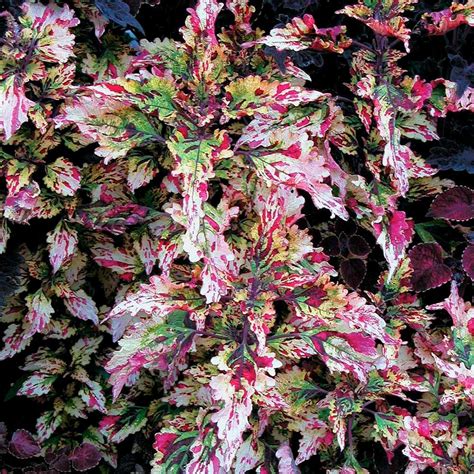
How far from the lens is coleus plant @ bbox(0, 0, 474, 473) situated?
3.94ft

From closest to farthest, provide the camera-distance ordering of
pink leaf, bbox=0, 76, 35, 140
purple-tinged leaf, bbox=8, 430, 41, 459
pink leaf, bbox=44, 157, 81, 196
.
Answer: pink leaf, bbox=0, 76, 35, 140 → pink leaf, bbox=44, 157, 81, 196 → purple-tinged leaf, bbox=8, 430, 41, 459

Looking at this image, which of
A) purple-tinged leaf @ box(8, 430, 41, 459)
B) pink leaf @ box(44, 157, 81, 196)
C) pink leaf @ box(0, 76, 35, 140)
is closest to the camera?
pink leaf @ box(0, 76, 35, 140)

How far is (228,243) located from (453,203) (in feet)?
1.58

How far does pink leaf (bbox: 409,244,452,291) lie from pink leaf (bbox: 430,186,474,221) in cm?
8

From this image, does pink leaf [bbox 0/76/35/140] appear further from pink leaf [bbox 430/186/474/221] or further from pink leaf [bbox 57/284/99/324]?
pink leaf [bbox 430/186/474/221]

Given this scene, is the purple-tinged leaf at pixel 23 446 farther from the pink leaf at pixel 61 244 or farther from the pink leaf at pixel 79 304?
the pink leaf at pixel 61 244

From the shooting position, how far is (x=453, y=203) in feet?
4.62

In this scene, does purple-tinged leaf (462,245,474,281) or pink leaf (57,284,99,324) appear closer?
purple-tinged leaf (462,245,474,281)

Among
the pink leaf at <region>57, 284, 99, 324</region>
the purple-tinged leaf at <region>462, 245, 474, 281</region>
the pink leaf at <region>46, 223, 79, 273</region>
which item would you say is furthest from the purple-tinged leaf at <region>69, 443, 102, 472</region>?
the purple-tinged leaf at <region>462, 245, 474, 281</region>

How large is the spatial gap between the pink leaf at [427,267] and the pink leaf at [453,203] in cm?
8

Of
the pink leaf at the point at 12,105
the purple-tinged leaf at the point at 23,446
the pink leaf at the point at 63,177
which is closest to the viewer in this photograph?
the pink leaf at the point at 12,105

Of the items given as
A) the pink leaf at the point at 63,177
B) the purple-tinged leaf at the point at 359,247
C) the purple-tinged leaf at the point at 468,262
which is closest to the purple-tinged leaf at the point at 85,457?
the pink leaf at the point at 63,177

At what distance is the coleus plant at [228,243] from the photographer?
1.20m

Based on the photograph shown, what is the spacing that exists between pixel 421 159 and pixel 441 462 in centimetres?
62
